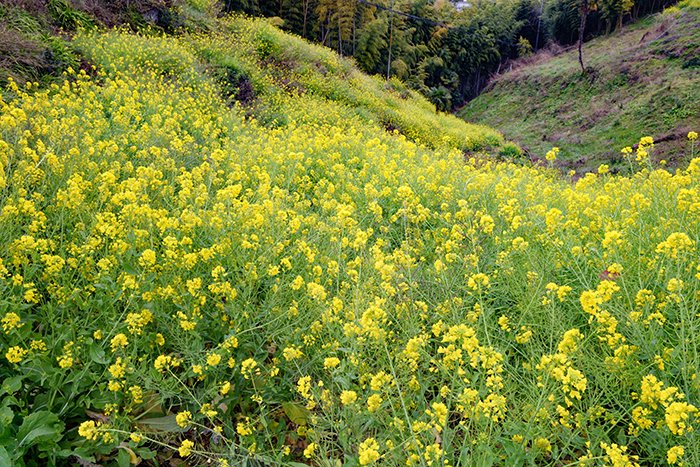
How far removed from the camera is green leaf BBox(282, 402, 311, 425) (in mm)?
1993

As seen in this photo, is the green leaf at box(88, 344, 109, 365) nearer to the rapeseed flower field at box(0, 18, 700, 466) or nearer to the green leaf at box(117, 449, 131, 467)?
the rapeseed flower field at box(0, 18, 700, 466)

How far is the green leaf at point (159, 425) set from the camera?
184 cm

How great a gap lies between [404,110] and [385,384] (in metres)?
16.8

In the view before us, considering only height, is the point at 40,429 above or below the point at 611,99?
below

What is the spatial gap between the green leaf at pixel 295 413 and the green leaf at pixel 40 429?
896 millimetres

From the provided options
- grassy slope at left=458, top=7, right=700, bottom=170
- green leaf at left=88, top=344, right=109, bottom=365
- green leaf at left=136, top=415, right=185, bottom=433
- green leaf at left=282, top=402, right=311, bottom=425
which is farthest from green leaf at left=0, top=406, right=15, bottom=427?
grassy slope at left=458, top=7, right=700, bottom=170

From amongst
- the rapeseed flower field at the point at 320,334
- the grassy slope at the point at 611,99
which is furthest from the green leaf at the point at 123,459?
the grassy slope at the point at 611,99

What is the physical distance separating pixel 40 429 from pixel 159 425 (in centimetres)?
43

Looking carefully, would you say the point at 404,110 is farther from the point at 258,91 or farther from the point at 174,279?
the point at 174,279

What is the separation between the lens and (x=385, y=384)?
5.30ft

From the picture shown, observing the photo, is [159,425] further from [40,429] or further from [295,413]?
Answer: [295,413]

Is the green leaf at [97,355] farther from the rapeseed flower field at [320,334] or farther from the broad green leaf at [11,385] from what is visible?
the broad green leaf at [11,385]

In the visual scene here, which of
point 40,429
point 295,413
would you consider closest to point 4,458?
point 40,429

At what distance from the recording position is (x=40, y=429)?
161 centimetres
